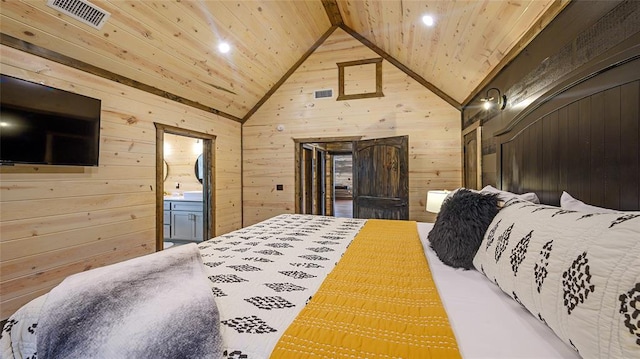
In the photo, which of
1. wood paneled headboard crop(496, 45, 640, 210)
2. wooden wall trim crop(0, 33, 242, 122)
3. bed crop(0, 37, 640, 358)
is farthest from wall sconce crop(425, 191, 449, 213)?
wooden wall trim crop(0, 33, 242, 122)

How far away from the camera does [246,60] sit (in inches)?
140

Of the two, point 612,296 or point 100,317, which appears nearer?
point 612,296

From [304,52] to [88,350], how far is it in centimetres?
430

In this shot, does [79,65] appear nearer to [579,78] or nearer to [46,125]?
[46,125]

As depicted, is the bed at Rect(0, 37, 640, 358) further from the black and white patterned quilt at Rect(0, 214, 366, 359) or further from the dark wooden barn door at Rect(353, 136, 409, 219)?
the dark wooden barn door at Rect(353, 136, 409, 219)

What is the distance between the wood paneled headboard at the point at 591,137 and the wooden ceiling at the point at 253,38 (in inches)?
22.8

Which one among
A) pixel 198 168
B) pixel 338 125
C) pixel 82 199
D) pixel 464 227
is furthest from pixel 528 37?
pixel 198 168

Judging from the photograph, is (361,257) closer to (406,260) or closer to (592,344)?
(406,260)

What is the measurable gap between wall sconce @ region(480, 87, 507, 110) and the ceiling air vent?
3.30 m

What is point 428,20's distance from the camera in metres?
2.46

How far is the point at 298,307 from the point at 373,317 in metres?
0.26

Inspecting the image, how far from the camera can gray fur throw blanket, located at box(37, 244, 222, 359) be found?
25.5 inches

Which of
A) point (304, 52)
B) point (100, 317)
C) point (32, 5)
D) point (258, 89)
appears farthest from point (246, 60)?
point (100, 317)

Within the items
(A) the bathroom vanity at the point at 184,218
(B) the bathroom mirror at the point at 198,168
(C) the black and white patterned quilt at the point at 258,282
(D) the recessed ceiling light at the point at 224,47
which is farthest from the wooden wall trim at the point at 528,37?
(B) the bathroom mirror at the point at 198,168
